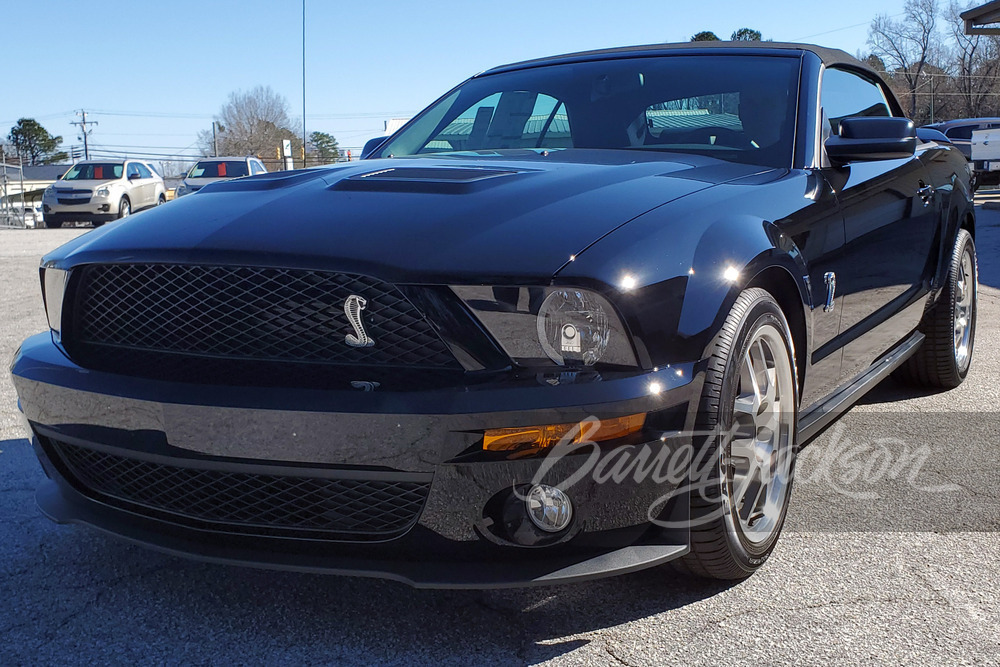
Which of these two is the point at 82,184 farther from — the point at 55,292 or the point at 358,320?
the point at 358,320

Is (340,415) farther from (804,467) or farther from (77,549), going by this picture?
(804,467)

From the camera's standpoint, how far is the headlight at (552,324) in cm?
200

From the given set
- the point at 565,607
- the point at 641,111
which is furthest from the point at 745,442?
the point at 641,111

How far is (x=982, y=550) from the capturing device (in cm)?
266

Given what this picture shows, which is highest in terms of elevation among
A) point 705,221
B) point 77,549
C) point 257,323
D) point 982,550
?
point 705,221

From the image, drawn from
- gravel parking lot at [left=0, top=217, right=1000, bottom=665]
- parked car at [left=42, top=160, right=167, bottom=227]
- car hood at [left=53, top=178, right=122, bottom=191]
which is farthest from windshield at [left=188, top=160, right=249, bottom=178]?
gravel parking lot at [left=0, top=217, right=1000, bottom=665]

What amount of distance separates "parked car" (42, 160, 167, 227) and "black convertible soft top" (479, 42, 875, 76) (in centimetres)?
1962

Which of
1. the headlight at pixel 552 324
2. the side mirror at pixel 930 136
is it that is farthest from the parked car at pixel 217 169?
the headlight at pixel 552 324

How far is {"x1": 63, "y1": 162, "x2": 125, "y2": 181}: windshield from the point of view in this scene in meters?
Result: 23.2

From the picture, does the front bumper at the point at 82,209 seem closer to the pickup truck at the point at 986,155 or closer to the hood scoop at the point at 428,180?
the pickup truck at the point at 986,155

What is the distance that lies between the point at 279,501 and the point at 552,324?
691mm

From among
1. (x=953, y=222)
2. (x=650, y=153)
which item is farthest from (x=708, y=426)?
(x=953, y=222)

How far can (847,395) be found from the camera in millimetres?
3346

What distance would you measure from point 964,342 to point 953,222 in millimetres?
660
